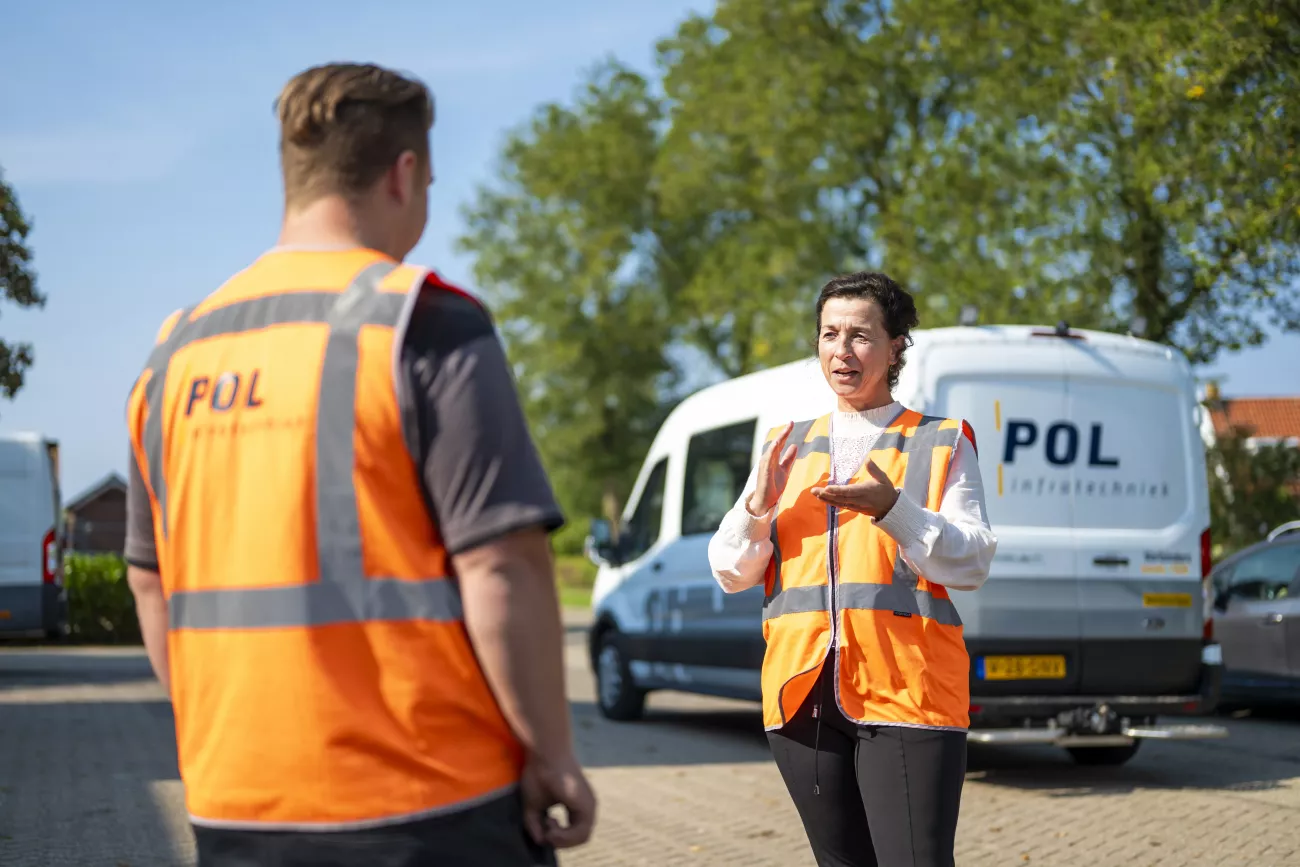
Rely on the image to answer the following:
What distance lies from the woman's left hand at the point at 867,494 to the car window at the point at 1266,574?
33.4 feet

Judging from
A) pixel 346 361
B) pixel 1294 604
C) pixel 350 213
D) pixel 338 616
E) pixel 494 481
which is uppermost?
pixel 350 213

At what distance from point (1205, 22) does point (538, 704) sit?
18.7 meters

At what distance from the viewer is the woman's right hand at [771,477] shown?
3.51 m

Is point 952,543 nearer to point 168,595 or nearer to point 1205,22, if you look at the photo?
point 168,595

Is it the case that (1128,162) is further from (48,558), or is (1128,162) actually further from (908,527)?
(908,527)

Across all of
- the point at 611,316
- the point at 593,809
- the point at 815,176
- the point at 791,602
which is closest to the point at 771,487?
the point at 791,602

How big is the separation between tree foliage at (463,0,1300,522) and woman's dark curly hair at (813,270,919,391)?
22.0ft

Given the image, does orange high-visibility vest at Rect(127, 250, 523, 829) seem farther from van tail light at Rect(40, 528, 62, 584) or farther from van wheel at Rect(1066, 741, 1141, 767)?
van tail light at Rect(40, 528, 62, 584)

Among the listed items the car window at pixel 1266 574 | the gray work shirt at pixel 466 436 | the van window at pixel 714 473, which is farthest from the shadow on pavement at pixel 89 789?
the car window at pixel 1266 574

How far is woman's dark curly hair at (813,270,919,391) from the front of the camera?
370cm

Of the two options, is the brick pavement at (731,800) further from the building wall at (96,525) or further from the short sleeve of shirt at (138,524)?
the building wall at (96,525)

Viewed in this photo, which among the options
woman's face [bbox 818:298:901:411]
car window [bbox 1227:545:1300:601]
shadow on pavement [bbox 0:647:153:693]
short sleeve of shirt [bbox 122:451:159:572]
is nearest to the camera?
short sleeve of shirt [bbox 122:451:159:572]

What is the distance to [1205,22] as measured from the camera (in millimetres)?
18625

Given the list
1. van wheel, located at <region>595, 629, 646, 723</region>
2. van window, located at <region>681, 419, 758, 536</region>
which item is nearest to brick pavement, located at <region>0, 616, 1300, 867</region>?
van wheel, located at <region>595, 629, 646, 723</region>
